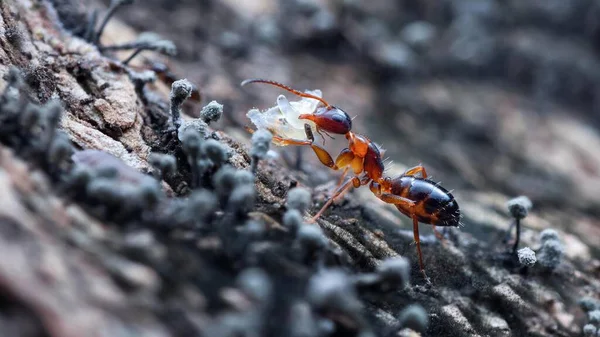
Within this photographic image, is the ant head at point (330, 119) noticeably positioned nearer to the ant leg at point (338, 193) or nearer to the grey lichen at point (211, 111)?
the ant leg at point (338, 193)

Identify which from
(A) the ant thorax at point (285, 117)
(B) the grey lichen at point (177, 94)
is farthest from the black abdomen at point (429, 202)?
(B) the grey lichen at point (177, 94)

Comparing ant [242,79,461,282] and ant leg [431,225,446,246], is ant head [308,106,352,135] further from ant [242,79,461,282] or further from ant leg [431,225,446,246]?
ant leg [431,225,446,246]

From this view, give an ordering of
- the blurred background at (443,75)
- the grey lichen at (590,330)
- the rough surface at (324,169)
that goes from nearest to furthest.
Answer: the rough surface at (324,169), the grey lichen at (590,330), the blurred background at (443,75)

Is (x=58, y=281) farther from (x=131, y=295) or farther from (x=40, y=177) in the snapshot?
(x=40, y=177)

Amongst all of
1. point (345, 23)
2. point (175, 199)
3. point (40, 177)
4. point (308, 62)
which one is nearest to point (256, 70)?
point (308, 62)

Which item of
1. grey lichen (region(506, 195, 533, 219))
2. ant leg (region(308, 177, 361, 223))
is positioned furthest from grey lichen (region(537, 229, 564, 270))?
ant leg (region(308, 177, 361, 223))
